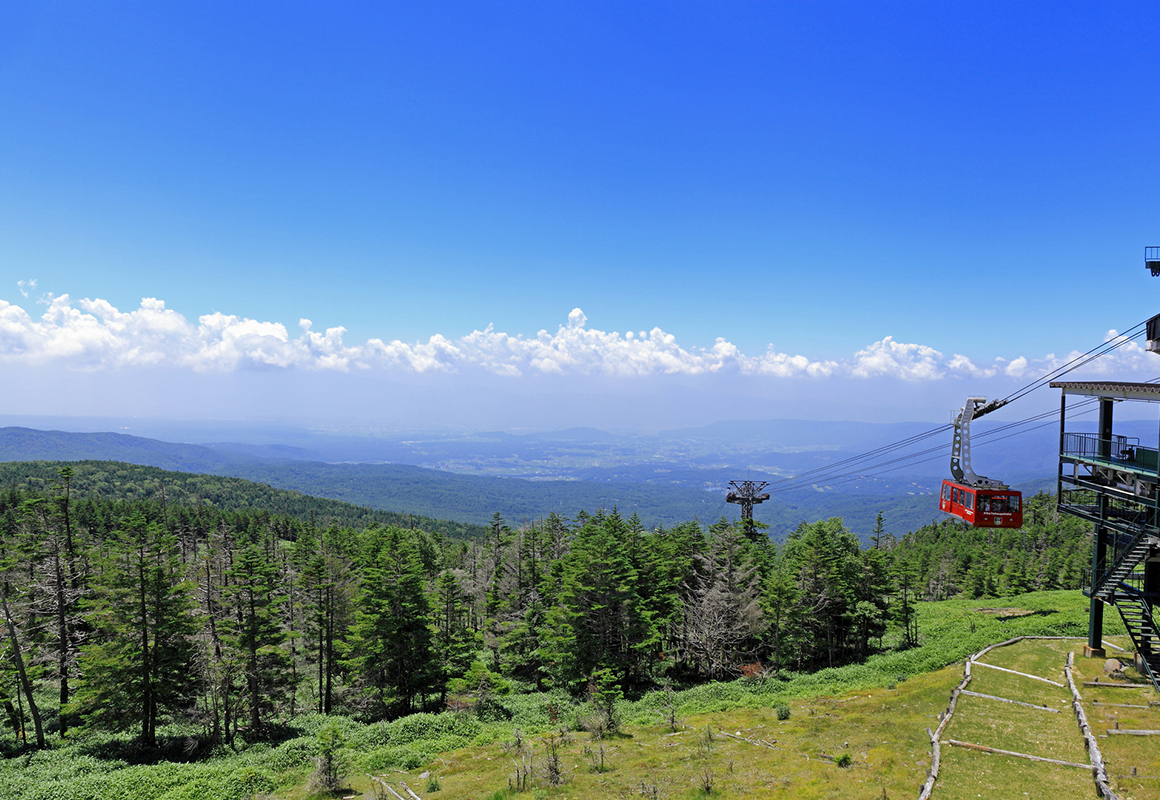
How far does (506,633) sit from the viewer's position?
46.1 m

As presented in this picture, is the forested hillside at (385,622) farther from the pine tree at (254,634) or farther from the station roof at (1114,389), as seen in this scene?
the station roof at (1114,389)

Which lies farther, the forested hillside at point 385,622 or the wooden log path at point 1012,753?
the forested hillside at point 385,622

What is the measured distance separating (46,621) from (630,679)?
37.9 m

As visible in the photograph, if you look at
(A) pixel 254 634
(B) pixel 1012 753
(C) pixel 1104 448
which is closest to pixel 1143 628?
(C) pixel 1104 448

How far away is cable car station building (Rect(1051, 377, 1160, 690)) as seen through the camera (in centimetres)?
2042

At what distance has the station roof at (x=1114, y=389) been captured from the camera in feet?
65.0

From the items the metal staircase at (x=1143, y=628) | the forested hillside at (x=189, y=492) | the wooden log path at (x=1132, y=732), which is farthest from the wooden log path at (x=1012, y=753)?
the forested hillside at (x=189, y=492)

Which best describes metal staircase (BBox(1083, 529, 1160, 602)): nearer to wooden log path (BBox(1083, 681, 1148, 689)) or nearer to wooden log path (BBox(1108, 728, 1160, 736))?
wooden log path (BBox(1083, 681, 1148, 689))

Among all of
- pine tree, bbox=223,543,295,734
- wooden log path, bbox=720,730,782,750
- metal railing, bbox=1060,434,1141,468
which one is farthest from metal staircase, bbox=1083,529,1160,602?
pine tree, bbox=223,543,295,734

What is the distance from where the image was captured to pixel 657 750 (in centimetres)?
2230

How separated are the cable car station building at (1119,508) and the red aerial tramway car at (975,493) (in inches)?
79.1

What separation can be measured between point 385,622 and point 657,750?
1964 cm

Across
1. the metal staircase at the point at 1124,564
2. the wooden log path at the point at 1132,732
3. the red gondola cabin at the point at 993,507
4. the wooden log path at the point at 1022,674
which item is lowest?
the wooden log path at the point at 1022,674

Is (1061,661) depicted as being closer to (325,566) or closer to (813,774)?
(813,774)
